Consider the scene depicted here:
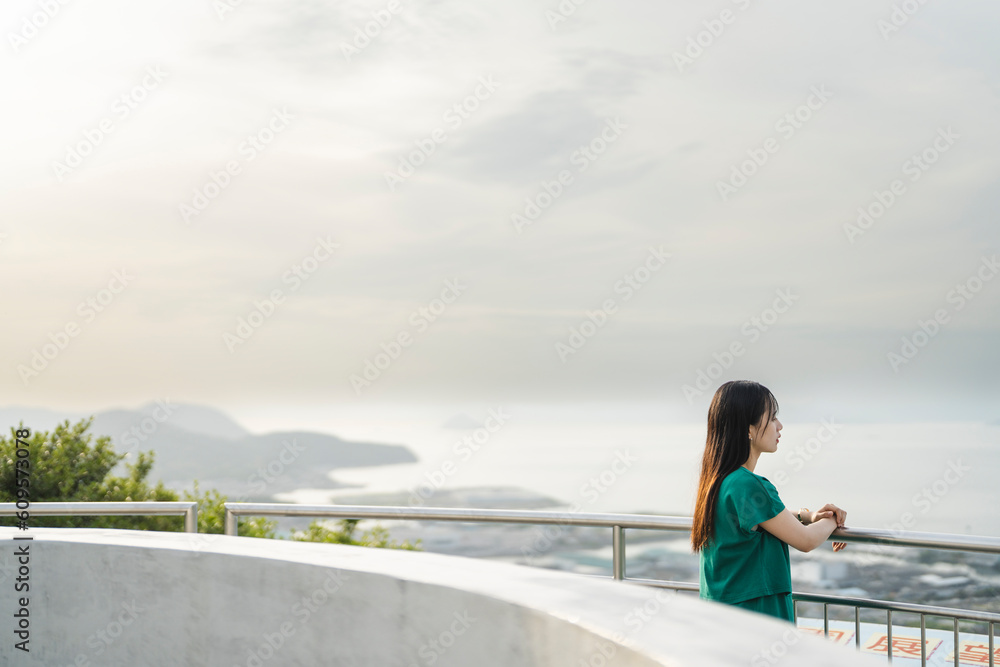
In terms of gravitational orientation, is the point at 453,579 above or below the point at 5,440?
below

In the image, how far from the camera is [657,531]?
4.03 meters

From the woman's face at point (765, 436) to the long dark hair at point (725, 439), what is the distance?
0.05ft

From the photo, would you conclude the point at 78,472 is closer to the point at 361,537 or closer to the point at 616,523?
the point at 361,537

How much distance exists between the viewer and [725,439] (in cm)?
338

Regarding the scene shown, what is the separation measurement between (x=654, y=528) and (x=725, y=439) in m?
0.85

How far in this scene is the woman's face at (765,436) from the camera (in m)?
3.35

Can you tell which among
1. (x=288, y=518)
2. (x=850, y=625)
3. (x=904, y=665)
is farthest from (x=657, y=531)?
(x=288, y=518)

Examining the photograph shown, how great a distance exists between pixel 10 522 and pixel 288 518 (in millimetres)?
2274

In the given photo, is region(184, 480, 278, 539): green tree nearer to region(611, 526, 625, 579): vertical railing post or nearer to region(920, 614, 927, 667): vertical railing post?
region(611, 526, 625, 579): vertical railing post

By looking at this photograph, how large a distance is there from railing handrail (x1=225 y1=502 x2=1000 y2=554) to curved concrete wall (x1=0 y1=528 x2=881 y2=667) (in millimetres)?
1337

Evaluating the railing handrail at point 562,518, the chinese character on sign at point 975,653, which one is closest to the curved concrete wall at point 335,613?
the railing handrail at point 562,518

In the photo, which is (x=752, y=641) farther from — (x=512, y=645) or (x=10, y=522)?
(x=10, y=522)

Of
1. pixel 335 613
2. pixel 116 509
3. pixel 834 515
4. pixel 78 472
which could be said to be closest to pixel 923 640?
pixel 834 515

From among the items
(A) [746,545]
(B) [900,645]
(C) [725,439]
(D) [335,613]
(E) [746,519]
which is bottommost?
(B) [900,645]
